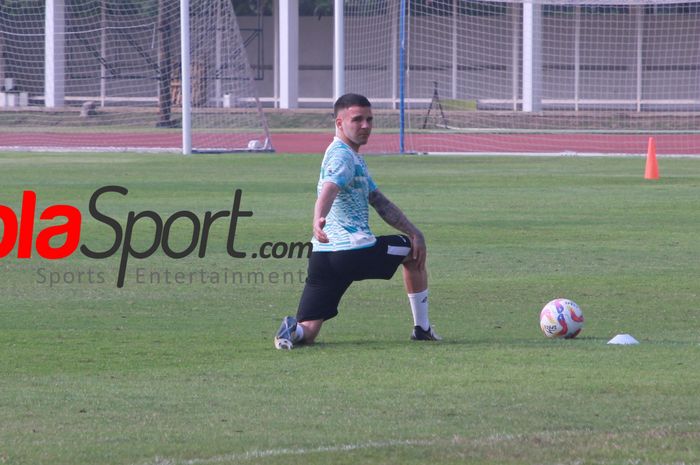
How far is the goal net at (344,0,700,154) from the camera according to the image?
128 feet

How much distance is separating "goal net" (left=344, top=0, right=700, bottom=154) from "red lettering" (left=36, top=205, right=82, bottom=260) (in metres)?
19.0

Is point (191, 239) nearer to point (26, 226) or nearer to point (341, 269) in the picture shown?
point (26, 226)

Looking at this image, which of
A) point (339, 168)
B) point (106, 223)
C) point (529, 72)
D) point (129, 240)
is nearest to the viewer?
point (339, 168)

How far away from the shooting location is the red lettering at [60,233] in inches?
549

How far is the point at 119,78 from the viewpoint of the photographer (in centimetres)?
3847

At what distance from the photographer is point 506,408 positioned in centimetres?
672

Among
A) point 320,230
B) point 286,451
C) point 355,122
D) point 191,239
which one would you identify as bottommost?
point 286,451

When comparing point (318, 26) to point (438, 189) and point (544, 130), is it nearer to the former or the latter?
point (544, 130)

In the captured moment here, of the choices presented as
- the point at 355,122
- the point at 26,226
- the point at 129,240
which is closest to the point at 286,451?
the point at 355,122

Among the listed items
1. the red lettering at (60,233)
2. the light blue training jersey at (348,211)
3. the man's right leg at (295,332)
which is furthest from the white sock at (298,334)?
the red lettering at (60,233)

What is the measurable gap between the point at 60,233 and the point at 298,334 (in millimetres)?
7532

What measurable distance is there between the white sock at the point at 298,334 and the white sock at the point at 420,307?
2.49ft

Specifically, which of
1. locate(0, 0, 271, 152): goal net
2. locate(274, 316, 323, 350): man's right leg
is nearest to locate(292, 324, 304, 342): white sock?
locate(274, 316, 323, 350): man's right leg

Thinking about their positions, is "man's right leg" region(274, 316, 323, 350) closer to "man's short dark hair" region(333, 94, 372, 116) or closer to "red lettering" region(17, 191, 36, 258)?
"man's short dark hair" region(333, 94, 372, 116)
